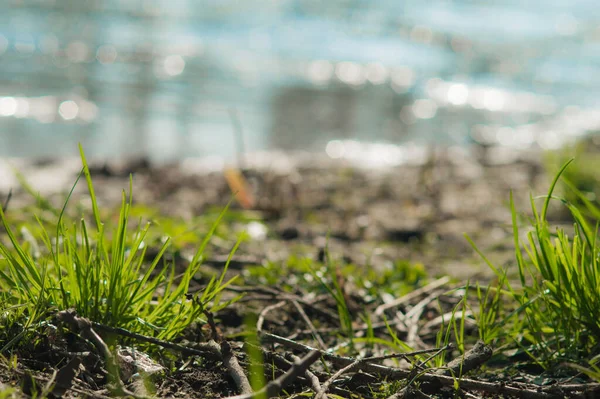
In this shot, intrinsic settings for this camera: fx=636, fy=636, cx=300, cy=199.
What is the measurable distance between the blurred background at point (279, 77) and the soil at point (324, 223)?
39.4 inches

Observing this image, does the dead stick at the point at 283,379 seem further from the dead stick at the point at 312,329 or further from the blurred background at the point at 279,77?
the blurred background at the point at 279,77

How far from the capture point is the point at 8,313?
6.06 ft

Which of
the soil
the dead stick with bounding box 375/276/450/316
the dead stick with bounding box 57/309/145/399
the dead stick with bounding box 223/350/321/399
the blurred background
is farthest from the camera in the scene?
the blurred background

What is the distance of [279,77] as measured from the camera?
44.8ft

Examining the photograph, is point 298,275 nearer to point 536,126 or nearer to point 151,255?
point 151,255

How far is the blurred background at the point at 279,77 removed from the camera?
8812 millimetres

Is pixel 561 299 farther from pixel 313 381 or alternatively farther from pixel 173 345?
pixel 173 345

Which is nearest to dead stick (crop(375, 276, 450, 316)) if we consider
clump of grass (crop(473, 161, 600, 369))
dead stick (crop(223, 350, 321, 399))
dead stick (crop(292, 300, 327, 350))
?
dead stick (crop(292, 300, 327, 350))

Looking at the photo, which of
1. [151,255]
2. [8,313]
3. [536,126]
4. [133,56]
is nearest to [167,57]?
[133,56]

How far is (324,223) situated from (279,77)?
9648 mm

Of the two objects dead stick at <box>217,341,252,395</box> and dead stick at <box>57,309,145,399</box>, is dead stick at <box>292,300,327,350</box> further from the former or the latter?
dead stick at <box>57,309,145,399</box>

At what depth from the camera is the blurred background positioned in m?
8.81

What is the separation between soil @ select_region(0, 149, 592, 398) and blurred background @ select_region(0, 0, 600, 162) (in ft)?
3.28

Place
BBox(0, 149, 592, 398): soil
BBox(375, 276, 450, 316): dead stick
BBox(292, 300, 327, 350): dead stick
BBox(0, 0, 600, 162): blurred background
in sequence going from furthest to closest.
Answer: BBox(0, 0, 600, 162): blurred background < BBox(375, 276, 450, 316): dead stick < BBox(292, 300, 327, 350): dead stick < BBox(0, 149, 592, 398): soil
